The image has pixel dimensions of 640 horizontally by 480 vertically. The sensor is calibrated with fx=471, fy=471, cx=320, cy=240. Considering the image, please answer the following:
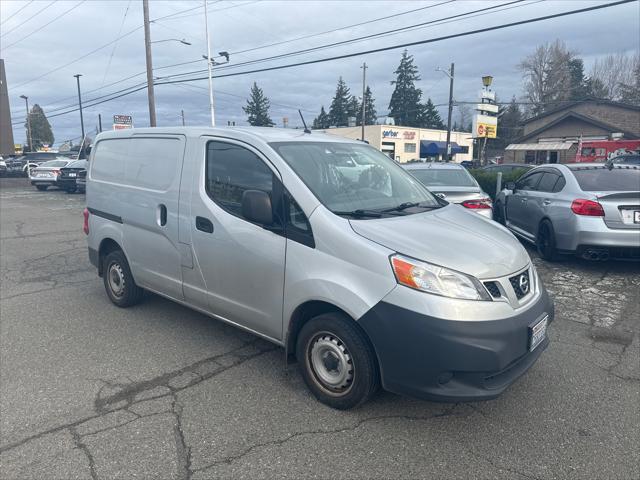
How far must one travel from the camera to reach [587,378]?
368cm

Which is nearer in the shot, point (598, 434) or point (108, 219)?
point (598, 434)

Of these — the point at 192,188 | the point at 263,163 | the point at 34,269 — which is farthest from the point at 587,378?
the point at 34,269

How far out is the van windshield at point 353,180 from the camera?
3414 mm

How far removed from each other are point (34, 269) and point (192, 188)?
15.3ft

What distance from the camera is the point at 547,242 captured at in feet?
23.4

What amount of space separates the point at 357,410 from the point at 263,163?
1903 mm

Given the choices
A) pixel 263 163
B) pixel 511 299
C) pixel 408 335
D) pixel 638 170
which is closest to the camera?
pixel 408 335

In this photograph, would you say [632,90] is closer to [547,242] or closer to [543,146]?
[543,146]

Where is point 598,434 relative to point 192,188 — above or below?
below

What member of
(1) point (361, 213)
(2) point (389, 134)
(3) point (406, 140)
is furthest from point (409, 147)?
(1) point (361, 213)

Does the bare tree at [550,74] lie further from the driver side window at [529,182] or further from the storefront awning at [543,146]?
the driver side window at [529,182]

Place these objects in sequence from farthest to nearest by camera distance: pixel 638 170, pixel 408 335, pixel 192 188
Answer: pixel 638 170 < pixel 192 188 < pixel 408 335

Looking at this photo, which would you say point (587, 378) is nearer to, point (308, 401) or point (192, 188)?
point (308, 401)

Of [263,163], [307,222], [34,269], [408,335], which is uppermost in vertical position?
[263,163]
